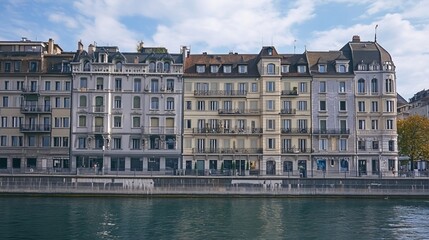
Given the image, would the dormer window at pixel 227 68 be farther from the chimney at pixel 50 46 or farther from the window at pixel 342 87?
the chimney at pixel 50 46

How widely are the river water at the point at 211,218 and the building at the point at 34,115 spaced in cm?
1582

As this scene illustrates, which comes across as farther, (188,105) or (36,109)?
(188,105)

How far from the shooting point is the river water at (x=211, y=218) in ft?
114

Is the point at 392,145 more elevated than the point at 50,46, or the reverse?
the point at 50,46

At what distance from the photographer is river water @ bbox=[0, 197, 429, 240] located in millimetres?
34750

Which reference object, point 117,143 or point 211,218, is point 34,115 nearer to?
point 117,143

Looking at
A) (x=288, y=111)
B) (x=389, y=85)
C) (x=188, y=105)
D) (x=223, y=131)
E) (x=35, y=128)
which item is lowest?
(x=223, y=131)

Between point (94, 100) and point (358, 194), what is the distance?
37986 mm

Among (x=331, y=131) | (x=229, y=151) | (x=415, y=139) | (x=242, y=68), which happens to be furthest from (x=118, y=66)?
(x=415, y=139)

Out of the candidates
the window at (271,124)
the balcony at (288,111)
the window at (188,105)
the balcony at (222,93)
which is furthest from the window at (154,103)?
the balcony at (288,111)

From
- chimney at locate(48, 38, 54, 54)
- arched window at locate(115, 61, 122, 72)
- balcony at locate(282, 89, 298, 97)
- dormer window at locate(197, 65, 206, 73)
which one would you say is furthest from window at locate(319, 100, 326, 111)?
chimney at locate(48, 38, 54, 54)

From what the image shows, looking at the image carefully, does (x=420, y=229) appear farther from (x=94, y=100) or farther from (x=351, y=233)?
(x=94, y=100)

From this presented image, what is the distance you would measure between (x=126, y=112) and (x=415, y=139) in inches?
1783

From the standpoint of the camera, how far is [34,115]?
229ft
